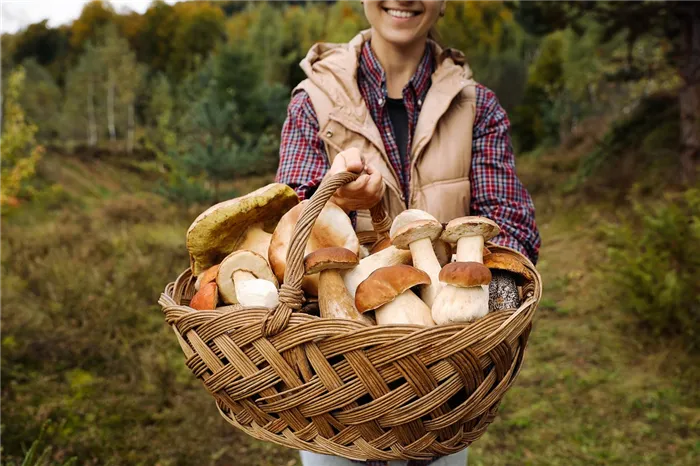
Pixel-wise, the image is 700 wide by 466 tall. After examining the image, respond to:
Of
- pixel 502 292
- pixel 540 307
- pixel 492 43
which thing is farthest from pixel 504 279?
pixel 492 43

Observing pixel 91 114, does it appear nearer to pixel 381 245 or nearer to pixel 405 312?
pixel 381 245

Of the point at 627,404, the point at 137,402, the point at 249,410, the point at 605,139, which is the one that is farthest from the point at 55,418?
the point at 605,139

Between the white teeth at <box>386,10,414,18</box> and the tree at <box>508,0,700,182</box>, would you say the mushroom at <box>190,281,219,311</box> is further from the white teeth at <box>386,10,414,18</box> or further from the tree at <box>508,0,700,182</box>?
the tree at <box>508,0,700,182</box>

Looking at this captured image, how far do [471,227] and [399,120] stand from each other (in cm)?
79

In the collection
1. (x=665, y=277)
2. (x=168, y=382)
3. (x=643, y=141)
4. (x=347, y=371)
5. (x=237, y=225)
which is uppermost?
(x=237, y=225)

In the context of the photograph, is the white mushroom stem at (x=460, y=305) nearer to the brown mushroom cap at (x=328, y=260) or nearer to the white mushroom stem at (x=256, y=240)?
the brown mushroom cap at (x=328, y=260)

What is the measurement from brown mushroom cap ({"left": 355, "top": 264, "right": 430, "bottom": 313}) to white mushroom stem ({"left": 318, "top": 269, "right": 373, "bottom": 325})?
0.02 metres

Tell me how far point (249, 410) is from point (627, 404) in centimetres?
327

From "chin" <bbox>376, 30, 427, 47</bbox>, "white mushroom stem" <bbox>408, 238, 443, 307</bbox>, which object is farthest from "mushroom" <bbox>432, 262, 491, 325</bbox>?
"chin" <bbox>376, 30, 427, 47</bbox>

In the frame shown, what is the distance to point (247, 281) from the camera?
1150mm

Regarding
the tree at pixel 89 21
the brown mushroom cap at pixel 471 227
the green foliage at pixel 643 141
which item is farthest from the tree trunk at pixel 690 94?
the tree at pixel 89 21

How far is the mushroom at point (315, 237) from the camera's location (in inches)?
48.3

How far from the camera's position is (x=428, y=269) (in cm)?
123

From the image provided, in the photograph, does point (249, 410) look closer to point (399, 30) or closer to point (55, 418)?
point (399, 30)
